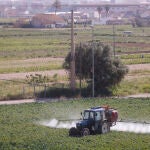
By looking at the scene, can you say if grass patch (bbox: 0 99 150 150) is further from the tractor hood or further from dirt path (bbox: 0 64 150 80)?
dirt path (bbox: 0 64 150 80)

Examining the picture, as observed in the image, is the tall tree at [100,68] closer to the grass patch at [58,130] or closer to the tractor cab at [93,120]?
the grass patch at [58,130]

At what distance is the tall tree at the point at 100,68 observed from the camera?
45375mm

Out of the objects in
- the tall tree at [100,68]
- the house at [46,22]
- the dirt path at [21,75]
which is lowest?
the dirt path at [21,75]

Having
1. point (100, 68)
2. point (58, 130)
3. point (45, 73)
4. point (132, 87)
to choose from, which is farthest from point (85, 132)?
point (45, 73)

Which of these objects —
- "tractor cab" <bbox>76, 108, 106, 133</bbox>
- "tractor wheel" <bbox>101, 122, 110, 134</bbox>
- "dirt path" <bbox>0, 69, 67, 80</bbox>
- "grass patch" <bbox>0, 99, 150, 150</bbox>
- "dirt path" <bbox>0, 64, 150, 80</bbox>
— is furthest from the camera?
"dirt path" <bbox>0, 64, 150, 80</bbox>

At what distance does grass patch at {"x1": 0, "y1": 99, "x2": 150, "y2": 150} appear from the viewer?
84.0 ft

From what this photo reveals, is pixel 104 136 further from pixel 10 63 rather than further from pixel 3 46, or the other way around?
pixel 3 46

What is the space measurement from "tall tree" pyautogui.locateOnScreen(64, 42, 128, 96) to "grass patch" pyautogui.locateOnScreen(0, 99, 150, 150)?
4774 mm

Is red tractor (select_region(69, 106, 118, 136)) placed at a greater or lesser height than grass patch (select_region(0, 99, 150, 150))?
greater

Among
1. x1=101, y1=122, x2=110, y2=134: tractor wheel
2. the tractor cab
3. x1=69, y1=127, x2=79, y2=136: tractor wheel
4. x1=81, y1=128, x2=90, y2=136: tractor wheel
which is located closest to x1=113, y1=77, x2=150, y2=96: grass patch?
x1=101, y1=122, x2=110, y2=134: tractor wheel

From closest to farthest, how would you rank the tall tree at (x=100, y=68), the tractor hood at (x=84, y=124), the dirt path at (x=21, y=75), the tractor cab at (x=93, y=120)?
the tractor hood at (x=84, y=124), the tractor cab at (x=93, y=120), the tall tree at (x=100, y=68), the dirt path at (x=21, y=75)

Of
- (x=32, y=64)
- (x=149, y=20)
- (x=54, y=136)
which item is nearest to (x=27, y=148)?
(x=54, y=136)

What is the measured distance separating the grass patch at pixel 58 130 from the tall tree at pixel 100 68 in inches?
188

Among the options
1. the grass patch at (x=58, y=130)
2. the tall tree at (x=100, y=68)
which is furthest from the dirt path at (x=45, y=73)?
the grass patch at (x=58, y=130)
